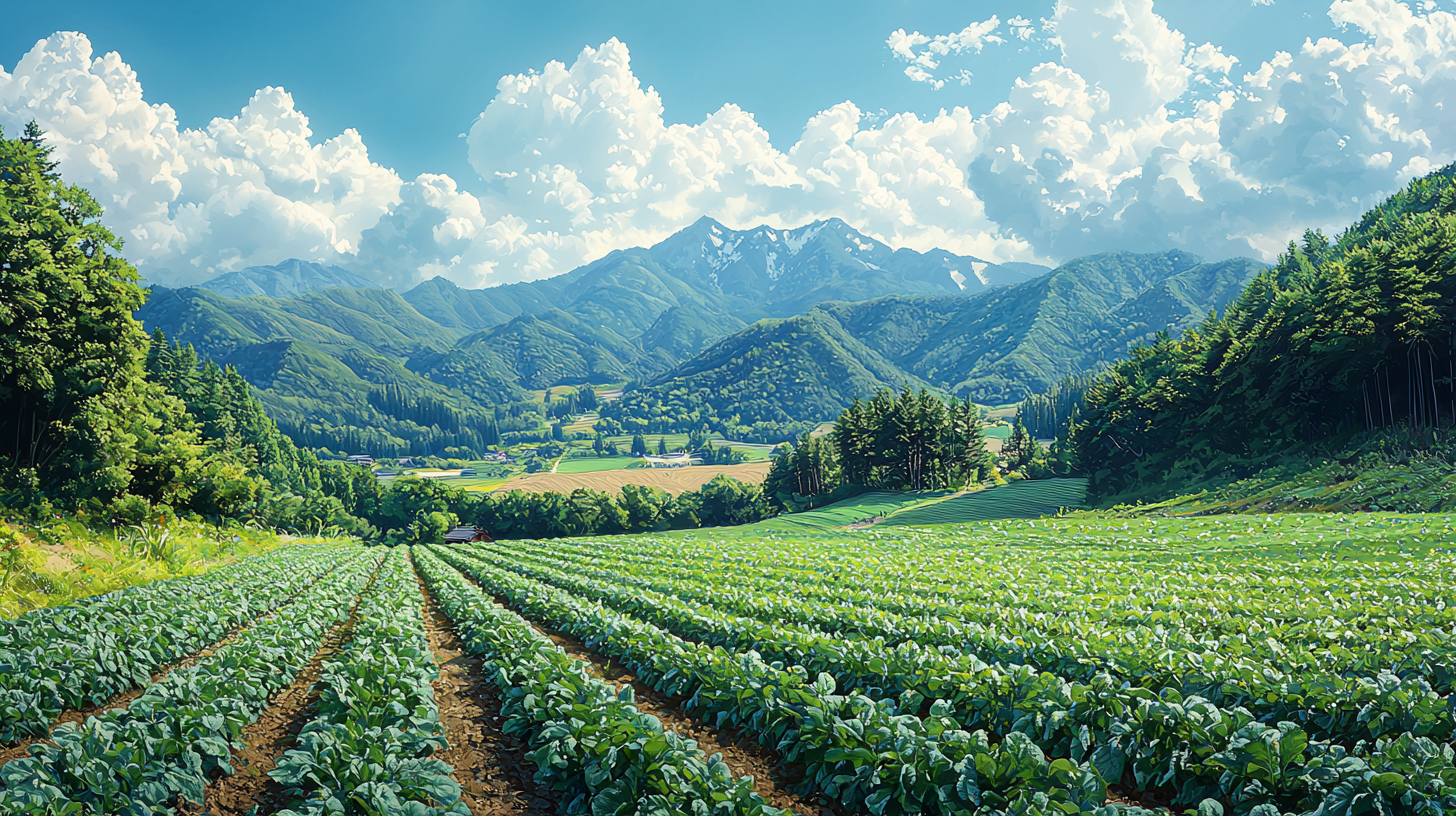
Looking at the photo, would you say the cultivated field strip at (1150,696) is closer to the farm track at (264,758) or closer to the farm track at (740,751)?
the farm track at (740,751)

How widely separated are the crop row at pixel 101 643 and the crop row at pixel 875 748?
8.06 m

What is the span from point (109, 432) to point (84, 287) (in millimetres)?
7060

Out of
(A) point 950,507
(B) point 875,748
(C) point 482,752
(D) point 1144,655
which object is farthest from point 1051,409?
(C) point 482,752

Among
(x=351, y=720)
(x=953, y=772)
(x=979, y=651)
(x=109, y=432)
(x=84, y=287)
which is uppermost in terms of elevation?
(x=84, y=287)

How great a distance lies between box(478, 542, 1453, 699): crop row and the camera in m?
7.25

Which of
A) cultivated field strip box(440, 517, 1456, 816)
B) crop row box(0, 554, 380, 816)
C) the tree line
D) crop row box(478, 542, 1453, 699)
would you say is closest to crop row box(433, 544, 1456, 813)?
cultivated field strip box(440, 517, 1456, 816)

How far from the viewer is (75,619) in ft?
39.3

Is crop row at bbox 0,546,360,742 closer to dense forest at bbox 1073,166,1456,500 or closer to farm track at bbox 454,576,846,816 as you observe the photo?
farm track at bbox 454,576,846,816

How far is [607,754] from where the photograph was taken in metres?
5.94

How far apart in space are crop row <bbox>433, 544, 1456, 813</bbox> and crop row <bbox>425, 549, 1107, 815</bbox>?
24 cm

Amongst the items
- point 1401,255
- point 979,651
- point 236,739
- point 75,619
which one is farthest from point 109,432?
point 1401,255

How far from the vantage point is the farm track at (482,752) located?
22.8ft

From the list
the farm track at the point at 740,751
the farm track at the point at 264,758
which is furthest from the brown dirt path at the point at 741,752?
the farm track at the point at 264,758

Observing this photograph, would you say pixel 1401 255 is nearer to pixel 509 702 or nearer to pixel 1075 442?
pixel 1075 442
